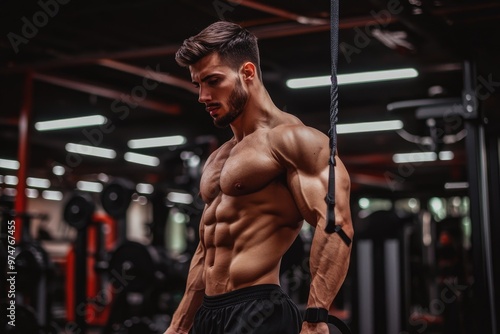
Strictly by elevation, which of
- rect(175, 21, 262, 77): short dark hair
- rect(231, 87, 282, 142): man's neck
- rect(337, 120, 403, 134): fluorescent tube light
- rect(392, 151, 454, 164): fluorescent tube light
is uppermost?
rect(392, 151, 454, 164): fluorescent tube light

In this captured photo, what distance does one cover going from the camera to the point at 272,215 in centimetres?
209

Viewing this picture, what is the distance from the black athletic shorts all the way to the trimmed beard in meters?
0.51

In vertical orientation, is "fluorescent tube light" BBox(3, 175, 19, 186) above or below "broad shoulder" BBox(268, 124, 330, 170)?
above

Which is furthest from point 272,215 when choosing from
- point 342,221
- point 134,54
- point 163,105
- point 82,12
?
point 163,105

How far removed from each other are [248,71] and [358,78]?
5.29m

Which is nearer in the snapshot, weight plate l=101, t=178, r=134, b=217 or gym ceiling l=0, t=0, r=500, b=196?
gym ceiling l=0, t=0, r=500, b=196

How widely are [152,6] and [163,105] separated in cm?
359

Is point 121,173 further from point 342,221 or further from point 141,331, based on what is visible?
point 342,221

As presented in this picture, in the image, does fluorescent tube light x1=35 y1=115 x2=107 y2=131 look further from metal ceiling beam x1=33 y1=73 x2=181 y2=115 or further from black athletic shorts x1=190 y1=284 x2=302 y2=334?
black athletic shorts x1=190 y1=284 x2=302 y2=334

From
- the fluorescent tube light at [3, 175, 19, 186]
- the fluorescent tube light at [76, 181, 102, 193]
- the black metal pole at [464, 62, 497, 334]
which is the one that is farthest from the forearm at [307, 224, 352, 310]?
the fluorescent tube light at [76, 181, 102, 193]

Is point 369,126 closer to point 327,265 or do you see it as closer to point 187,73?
point 187,73

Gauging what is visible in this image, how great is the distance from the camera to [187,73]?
7.56 m

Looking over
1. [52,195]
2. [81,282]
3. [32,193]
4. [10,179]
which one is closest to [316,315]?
[81,282]

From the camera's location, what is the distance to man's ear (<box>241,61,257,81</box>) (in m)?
2.14
